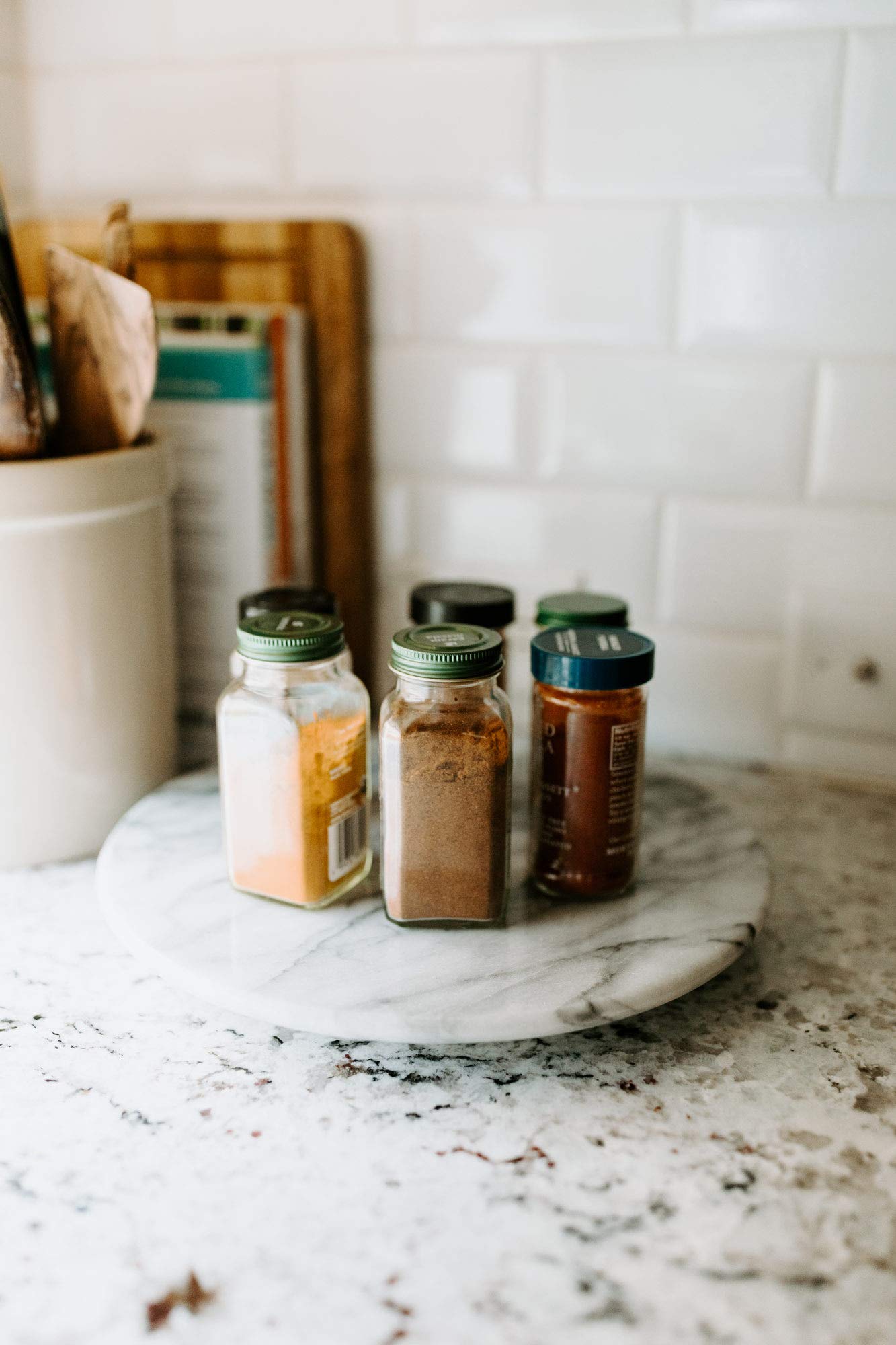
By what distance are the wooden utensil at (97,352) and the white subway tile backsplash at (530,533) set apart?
0.94 feet

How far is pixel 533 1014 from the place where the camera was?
1.72 feet

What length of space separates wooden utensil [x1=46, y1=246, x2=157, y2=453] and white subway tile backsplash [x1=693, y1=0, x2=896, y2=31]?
1.44 feet

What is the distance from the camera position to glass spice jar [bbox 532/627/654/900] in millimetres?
602

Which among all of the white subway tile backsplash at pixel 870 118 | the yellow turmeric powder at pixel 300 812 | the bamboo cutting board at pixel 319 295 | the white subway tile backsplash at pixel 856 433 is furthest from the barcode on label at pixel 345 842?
the white subway tile backsplash at pixel 870 118

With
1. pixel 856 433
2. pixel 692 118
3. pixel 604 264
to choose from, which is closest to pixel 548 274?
→ pixel 604 264

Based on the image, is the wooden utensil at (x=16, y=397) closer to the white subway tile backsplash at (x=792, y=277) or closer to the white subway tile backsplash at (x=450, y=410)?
the white subway tile backsplash at (x=450, y=410)

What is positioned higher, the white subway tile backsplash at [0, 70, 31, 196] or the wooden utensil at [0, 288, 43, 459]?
the white subway tile backsplash at [0, 70, 31, 196]

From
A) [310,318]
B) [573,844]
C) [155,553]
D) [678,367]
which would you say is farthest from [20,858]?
[678,367]

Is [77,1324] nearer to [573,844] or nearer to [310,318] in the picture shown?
[573,844]

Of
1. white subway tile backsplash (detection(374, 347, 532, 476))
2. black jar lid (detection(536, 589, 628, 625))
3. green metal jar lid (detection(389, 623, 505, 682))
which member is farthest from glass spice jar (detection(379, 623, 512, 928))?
white subway tile backsplash (detection(374, 347, 532, 476))

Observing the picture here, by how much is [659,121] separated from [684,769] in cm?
47

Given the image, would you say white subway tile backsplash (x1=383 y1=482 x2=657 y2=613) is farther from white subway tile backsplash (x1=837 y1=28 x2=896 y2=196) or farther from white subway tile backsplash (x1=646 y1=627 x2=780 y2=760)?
white subway tile backsplash (x1=837 y1=28 x2=896 y2=196)

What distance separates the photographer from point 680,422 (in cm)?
85

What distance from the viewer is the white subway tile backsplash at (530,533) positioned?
0.89m
